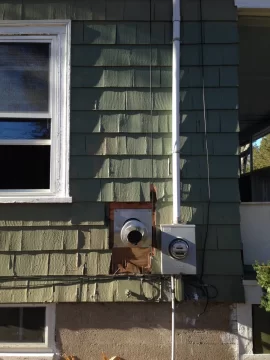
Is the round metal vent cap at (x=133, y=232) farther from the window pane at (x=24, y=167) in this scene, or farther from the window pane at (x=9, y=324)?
the window pane at (x=9, y=324)

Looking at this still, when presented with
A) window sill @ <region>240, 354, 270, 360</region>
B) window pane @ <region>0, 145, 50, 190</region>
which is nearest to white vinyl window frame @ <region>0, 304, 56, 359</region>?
window pane @ <region>0, 145, 50, 190</region>

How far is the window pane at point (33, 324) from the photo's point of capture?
12.1ft

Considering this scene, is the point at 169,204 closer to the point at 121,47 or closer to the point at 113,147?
the point at 113,147

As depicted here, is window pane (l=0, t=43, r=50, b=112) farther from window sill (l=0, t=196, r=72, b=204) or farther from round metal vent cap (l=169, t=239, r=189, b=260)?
round metal vent cap (l=169, t=239, r=189, b=260)

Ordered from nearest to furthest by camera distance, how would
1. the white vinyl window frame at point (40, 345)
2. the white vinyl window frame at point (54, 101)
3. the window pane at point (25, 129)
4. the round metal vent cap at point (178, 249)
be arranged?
the round metal vent cap at point (178, 249), the white vinyl window frame at point (40, 345), the white vinyl window frame at point (54, 101), the window pane at point (25, 129)

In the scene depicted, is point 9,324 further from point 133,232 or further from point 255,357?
point 255,357

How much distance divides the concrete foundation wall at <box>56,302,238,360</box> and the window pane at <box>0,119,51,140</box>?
148 centimetres

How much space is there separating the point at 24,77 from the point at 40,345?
2.32 m

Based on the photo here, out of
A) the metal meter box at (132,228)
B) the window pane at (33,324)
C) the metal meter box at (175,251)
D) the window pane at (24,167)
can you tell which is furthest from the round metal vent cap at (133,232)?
the window pane at (33,324)

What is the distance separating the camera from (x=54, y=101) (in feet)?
12.7

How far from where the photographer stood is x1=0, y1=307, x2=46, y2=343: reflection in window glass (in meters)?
3.70

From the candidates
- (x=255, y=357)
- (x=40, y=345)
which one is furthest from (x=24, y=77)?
(x=255, y=357)

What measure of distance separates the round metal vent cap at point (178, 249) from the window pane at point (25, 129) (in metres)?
1.44

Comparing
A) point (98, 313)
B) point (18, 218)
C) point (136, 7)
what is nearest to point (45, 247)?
point (18, 218)
